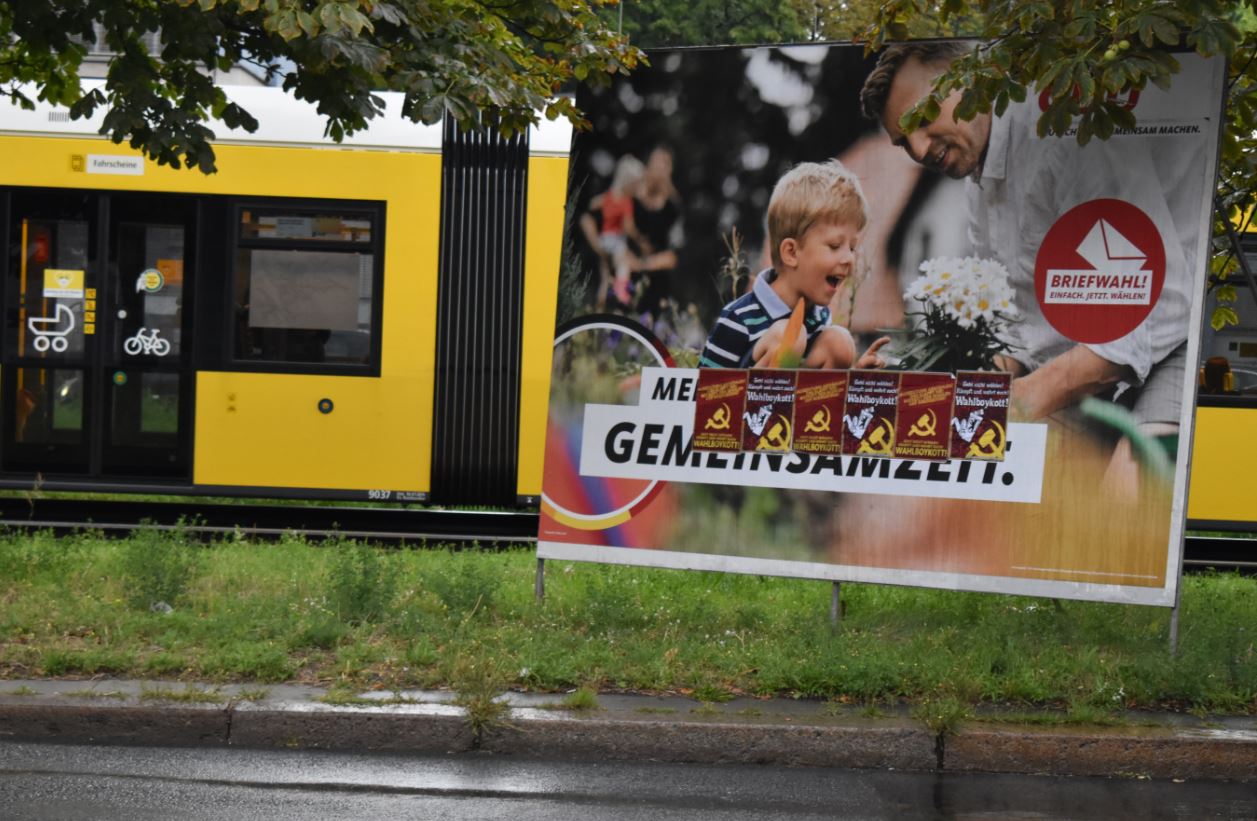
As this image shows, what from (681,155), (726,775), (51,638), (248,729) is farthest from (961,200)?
(51,638)

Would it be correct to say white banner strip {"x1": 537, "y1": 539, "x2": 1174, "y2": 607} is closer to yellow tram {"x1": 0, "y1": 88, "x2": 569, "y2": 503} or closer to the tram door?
yellow tram {"x1": 0, "y1": 88, "x2": 569, "y2": 503}

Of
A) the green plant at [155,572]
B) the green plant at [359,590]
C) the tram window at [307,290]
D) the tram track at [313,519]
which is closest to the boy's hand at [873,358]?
the green plant at [359,590]

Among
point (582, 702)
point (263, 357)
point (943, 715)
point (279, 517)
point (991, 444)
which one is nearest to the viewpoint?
point (943, 715)

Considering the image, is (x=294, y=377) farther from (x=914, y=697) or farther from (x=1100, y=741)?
(x=1100, y=741)

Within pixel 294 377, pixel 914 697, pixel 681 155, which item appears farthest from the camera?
pixel 294 377

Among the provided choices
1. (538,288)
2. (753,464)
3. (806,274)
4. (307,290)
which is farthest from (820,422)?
(307,290)

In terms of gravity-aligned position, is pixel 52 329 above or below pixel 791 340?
below

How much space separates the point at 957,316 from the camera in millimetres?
7008

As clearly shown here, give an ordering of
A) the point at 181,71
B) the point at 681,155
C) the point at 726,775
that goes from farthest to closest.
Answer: the point at 181,71, the point at 681,155, the point at 726,775

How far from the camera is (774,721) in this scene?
6.06 metres

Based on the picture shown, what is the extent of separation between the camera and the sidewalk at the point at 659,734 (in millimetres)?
5906

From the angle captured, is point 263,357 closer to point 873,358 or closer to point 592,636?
point 592,636

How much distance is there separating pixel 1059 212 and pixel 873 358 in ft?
3.75

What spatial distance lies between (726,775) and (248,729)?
2.05 meters
